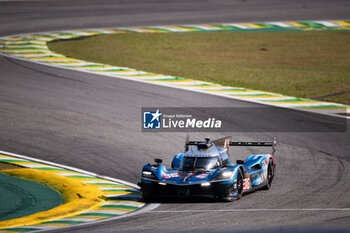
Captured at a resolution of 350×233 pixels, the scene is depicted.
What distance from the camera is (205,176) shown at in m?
15.6

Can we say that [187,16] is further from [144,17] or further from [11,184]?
[11,184]

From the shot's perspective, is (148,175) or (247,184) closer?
(148,175)

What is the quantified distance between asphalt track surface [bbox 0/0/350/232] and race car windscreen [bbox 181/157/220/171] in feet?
2.94

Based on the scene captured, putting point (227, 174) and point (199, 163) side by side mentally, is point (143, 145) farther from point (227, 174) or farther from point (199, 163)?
point (227, 174)

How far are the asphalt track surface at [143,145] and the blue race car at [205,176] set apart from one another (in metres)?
0.34

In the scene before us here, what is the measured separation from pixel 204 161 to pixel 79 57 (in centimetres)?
1779

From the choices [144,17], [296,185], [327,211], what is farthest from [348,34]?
Answer: [327,211]

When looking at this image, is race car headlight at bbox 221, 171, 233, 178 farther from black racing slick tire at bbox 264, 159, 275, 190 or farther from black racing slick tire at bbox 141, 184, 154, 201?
black racing slick tire at bbox 264, 159, 275, 190

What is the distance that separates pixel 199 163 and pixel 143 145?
5059 millimetres

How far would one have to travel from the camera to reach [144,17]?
1708 inches

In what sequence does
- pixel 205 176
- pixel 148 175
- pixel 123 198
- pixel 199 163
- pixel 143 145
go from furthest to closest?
pixel 143 145
pixel 199 163
pixel 123 198
pixel 148 175
pixel 205 176

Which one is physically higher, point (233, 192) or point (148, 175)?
point (148, 175)

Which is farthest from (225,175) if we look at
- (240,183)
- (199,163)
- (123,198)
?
(123,198)

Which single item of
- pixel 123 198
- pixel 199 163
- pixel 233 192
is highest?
pixel 199 163
